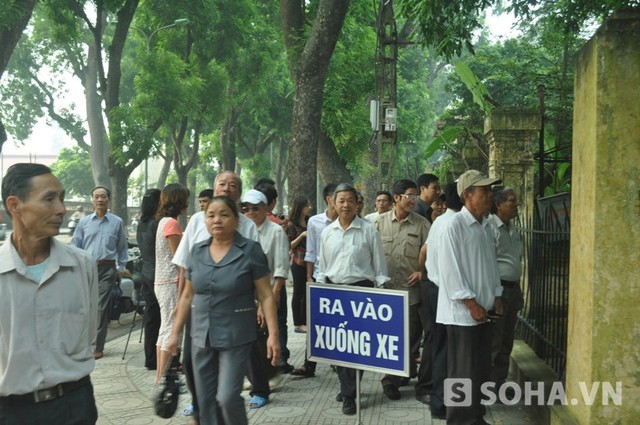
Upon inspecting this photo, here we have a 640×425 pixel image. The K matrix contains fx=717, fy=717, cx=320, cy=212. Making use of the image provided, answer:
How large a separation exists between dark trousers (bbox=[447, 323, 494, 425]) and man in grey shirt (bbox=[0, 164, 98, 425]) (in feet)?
9.22

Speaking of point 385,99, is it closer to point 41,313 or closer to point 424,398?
point 424,398

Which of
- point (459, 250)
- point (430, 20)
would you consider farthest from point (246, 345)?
point (430, 20)

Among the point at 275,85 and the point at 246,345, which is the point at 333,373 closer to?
the point at 246,345

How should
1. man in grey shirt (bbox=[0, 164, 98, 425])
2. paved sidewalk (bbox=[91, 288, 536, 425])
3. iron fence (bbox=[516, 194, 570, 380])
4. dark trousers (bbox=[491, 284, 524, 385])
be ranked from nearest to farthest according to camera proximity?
1. man in grey shirt (bbox=[0, 164, 98, 425])
2. paved sidewalk (bbox=[91, 288, 536, 425])
3. iron fence (bbox=[516, 194, 570, 380])
4. dark trousers (bbox=[491, 284, 524, 385])

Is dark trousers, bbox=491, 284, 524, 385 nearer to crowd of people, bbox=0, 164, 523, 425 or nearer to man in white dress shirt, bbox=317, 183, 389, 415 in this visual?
crowd of people, bbox=0, 164, 523, 425

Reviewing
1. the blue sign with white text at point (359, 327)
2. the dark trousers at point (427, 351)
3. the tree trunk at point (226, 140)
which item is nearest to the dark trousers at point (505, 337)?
the dark trousers at point (427, 351)

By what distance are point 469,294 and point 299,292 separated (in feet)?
13.7

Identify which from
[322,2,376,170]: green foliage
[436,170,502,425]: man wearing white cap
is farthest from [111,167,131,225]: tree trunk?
[436,170,502,425]: man wearing white cap

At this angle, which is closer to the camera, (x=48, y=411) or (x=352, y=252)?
(x=48, y=411)

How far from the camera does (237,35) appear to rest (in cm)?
2483

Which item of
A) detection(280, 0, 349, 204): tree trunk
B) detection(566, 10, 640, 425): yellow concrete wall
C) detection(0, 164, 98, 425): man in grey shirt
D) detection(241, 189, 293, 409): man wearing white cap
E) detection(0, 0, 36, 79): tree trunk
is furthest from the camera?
detection(0, 0, 36, 79): tree trunk

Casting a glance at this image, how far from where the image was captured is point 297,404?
6.31 metres

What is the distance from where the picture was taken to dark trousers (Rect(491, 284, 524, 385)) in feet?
20.6

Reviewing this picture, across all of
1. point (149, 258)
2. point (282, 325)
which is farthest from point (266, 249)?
point (149, 258)
